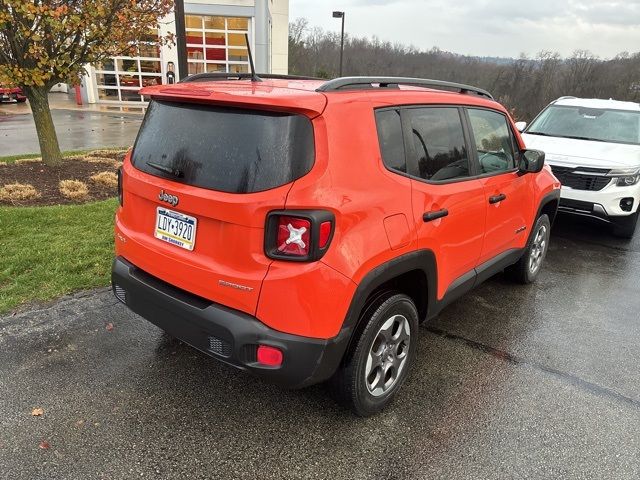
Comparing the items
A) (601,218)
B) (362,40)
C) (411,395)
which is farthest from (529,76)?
(411,395)

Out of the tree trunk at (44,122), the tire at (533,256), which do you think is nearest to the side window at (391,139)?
the tire at (533,256)

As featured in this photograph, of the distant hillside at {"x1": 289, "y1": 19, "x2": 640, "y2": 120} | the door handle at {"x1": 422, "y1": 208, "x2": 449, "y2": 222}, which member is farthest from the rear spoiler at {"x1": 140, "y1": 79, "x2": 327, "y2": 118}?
the distant hillside at {"x1": 289, "y1": 19, "x2": 640, "y2": 120}

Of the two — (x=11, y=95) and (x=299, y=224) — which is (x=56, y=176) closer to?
(x=299, y=224)

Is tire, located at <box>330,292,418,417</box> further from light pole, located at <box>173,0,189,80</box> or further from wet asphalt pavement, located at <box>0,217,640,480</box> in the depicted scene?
light pole, located at <box>173,0,189,80</box>

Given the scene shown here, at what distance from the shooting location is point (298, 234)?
215 centimetres

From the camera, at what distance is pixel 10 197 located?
6262 mm

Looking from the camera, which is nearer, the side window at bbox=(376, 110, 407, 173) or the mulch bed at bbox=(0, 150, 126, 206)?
the side window at bbox=(376, 110, 407, 173)

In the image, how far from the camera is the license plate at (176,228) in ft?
7.95

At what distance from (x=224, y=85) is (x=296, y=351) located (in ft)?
5.00

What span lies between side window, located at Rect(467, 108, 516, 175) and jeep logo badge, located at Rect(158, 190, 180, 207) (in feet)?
6.94

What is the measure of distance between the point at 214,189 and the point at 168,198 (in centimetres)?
32

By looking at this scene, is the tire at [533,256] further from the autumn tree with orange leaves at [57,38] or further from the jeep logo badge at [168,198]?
the autumn tree with orange leaves at [57,38]

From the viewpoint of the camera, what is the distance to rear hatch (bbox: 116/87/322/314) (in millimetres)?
2205

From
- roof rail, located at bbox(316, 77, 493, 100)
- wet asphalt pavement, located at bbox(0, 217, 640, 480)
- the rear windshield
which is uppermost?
roof rail, located at bbox(316, 77, 493, 100)
